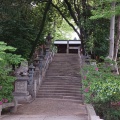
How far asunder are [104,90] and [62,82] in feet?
35.7

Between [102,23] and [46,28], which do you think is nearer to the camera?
[102,23]

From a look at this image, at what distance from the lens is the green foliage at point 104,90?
6557 mm

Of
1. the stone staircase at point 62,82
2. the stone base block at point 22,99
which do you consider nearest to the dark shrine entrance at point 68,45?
the stone staircase at point 62,82

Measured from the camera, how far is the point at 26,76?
14.1 m

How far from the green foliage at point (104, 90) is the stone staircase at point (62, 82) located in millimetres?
5077

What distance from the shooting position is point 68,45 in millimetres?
32750

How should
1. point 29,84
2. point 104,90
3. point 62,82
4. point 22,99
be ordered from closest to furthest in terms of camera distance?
1. point 104,90
2. point 22,99
3. point 29,84
4. point 62,82

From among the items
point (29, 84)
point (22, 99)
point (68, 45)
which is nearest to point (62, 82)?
point (29, 84)

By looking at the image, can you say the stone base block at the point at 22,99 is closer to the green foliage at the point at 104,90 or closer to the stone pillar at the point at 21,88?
the stone pillar at the point at 21,88

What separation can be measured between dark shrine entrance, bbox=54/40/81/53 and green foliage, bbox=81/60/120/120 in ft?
74.8

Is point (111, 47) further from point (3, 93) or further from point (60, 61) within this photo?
point (60, 61)

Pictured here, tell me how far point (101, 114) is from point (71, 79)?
30.9 ft

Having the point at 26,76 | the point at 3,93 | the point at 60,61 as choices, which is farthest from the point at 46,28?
the point at 3,93

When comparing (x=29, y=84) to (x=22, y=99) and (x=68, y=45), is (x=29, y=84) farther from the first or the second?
(x=68, y=45)
